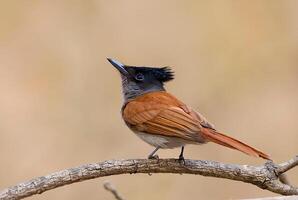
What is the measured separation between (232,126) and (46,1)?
1.73 meters

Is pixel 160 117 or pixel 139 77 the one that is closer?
pixel 160 117

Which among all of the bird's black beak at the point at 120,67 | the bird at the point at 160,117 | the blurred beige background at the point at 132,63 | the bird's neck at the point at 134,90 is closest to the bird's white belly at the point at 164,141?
the bird at the point at 160,117

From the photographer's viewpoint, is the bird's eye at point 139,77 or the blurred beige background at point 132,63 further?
the blurred beige background at point 132,63

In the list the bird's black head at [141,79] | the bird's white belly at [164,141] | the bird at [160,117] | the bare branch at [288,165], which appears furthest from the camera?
the bird's black head at [141,79]

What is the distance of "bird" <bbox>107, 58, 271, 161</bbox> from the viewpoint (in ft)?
11.4

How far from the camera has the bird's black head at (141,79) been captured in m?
4.09

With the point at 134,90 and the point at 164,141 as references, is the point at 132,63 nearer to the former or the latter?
the point at 134,90

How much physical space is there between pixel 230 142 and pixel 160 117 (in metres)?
0.44

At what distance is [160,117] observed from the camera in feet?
12.2

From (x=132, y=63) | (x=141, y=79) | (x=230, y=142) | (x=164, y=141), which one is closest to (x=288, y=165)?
(x=230, y=142)

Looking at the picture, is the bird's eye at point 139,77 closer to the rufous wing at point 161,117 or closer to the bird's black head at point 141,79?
the bird's black head at point 141,79

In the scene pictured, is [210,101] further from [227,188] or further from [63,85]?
[63,85]

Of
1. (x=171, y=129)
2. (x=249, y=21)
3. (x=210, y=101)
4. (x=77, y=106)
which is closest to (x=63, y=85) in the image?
(x=77, y=106)

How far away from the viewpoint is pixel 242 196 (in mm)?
5938
